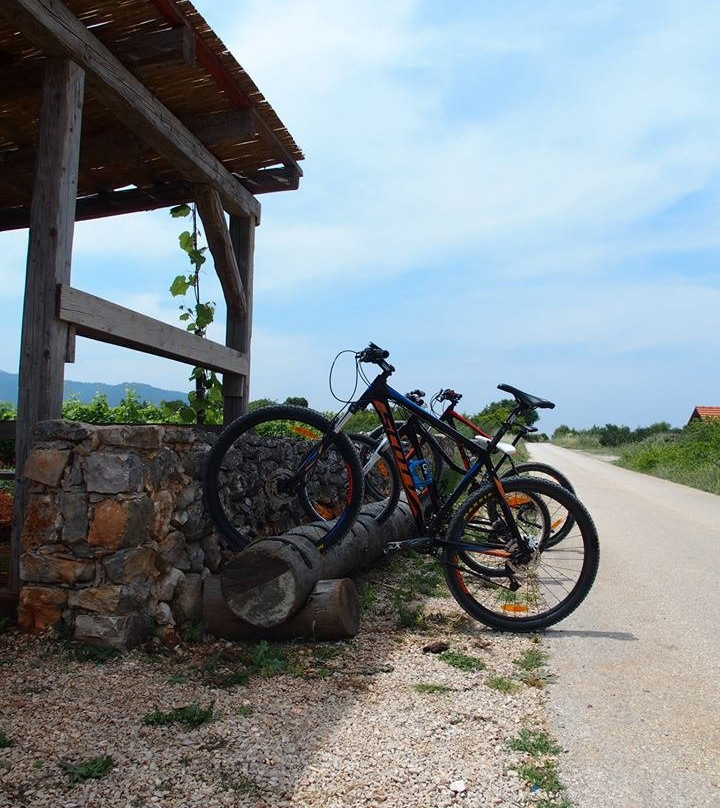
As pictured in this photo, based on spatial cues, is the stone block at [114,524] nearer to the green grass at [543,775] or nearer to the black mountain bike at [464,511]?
the black mountain bike at [464,511]

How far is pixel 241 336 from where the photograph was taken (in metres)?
6.75

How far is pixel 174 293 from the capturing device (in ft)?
23.3

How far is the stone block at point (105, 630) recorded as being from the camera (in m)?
3.61

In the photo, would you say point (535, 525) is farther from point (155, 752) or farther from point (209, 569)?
point (155, 752)

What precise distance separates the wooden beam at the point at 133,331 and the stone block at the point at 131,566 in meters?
1.33

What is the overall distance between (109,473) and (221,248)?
310 centimetres

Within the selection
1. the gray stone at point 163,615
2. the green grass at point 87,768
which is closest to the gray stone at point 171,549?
the gray stone at point 163,615

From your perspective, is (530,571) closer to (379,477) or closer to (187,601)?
(379,477)

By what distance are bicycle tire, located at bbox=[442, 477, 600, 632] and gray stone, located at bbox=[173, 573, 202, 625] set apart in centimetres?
146

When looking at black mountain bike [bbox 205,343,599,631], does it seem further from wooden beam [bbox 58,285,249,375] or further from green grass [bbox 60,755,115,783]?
green grass [bbox 60,755,115,783]

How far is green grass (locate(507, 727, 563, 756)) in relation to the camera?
8.75ft

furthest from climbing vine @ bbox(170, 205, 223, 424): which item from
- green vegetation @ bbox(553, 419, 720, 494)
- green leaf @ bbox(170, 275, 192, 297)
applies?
green vegetation @ bbox(553, 419, 720, 494)

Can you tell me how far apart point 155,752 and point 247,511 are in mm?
2417

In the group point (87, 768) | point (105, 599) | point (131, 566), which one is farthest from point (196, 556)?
point (87, 768)
